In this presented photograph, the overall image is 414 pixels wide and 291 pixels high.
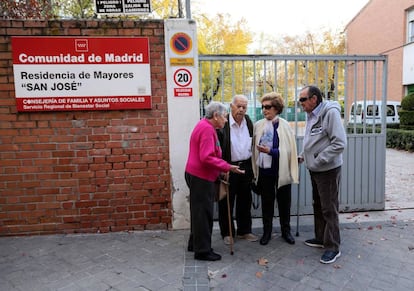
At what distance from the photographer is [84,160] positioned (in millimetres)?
4379

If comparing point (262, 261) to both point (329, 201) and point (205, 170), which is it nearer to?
point (329, 201)

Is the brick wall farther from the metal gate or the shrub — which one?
the shrub

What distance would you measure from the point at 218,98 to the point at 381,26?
20.7m

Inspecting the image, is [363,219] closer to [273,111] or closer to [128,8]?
[273,111]

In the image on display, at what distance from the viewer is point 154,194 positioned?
4555 millimetres

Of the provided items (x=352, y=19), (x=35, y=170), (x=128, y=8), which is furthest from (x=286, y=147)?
(x=352, y=19)

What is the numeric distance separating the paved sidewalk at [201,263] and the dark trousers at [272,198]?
237 millimetres

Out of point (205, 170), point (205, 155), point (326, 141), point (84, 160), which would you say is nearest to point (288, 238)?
point (326, 141)

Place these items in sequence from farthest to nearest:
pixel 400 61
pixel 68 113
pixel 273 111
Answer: pixel 400 61 < pixel 68 113 < pixel 273 111

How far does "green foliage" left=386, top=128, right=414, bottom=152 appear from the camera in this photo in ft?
41.5

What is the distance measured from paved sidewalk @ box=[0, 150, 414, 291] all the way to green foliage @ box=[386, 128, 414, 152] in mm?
9303

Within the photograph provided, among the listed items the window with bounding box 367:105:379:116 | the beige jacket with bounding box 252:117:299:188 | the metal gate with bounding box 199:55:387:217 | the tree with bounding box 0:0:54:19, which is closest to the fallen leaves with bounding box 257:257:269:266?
the beige jacket with bounding box 252:117:299:188

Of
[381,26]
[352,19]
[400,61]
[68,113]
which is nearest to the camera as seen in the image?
[68,113]

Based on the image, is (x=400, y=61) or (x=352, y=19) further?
(x=352, y=19)
